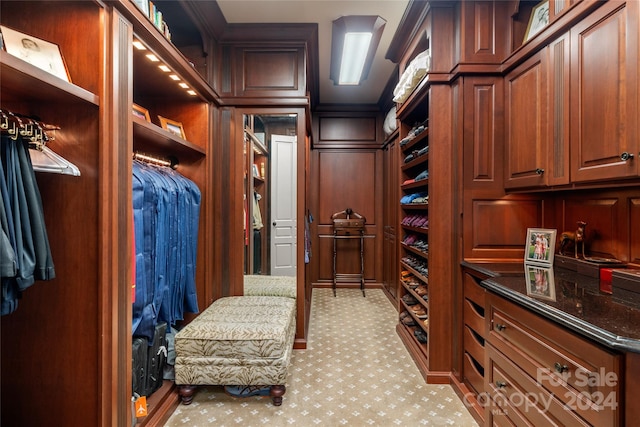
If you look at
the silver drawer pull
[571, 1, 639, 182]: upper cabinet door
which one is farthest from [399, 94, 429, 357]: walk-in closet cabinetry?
the silver drawer pull

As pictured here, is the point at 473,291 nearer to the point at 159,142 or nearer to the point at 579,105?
the point at 579,105

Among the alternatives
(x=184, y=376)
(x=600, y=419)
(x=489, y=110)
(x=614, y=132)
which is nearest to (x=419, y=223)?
(x=489, y=110)

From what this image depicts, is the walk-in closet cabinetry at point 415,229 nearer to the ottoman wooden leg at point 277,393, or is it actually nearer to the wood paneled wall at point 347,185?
the ottoman wooden leg at point 277,393

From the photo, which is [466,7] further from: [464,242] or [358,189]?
[358,189]

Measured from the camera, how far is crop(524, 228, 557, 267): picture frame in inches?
69.6

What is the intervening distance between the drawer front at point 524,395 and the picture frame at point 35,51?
7.32 feet

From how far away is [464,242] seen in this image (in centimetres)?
203

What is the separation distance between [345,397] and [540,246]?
159cm

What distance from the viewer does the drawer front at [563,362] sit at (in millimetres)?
862

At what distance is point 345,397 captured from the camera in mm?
1998

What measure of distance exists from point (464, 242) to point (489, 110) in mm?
909

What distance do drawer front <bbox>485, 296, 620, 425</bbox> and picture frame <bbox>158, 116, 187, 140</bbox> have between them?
233cm

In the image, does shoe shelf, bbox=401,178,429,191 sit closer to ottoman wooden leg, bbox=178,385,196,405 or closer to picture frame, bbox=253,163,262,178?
picture frame, bbox=253,163,262,178

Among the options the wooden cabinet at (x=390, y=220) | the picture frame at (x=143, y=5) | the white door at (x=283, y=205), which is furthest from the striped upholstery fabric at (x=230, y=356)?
the wooden cabinet at (x=390, y=220)
